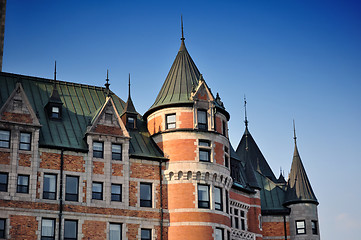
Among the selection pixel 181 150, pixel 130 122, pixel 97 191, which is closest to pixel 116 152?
pixel 97 191

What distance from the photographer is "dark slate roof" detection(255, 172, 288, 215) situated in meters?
62.7

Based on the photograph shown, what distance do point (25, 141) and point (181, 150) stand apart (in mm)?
11651

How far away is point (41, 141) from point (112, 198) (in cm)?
648

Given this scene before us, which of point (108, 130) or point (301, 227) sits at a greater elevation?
point (108, 130)

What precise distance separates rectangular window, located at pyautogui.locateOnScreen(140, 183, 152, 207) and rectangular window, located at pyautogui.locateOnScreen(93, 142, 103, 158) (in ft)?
12.5

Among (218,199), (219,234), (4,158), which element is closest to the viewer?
(4,158)

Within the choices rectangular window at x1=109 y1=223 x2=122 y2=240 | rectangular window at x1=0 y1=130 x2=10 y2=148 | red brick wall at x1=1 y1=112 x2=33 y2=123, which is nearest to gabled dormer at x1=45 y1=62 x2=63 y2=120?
red brick wall at x1=1 y1=112 x2=33 y2=123

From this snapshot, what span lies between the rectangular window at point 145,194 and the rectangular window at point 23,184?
8.47 metres

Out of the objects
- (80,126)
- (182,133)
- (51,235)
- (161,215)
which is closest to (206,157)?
(182,133)

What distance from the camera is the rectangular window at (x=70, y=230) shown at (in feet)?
151

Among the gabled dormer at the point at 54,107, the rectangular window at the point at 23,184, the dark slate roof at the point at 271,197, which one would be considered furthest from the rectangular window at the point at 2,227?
the dark slate roof at the point at 271,197

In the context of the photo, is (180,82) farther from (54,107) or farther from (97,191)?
(97,191)

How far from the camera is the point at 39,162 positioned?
46.6 metres

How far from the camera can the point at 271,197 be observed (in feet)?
210
